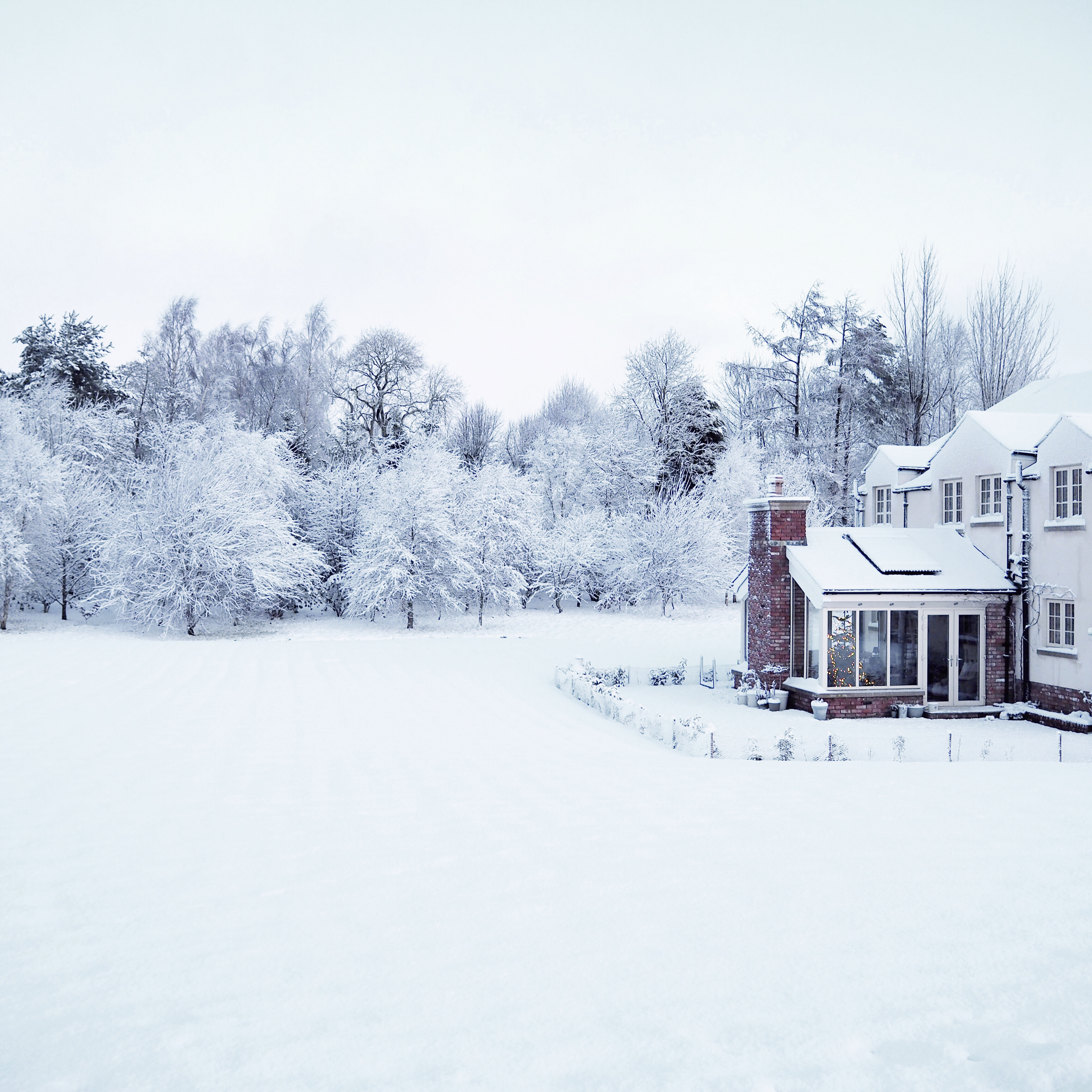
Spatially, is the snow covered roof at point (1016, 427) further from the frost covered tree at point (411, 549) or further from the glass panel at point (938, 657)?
the frost covered tree at point (411, 549)

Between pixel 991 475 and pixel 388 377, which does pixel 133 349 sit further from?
pixel 991 475

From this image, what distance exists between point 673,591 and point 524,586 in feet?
20.5

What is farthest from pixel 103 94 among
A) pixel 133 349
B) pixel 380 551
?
pixel 133 349

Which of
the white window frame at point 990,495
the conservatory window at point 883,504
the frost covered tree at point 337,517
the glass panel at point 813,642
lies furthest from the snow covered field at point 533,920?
the frost covered tree at point 337,517

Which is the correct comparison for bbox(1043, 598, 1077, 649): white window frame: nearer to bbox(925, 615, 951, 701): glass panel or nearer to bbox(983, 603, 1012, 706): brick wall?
bbox(983, 603, 1012, 706): brick wall

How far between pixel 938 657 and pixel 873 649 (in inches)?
56.0

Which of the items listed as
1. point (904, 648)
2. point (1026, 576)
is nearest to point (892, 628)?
point (904, 648)

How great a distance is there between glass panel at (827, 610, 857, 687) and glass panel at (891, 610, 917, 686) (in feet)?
2.41

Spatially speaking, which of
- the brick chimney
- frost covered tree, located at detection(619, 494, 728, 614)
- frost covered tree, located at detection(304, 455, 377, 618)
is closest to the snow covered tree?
frost covered tree, located at detection(304, 455, 377, 618)

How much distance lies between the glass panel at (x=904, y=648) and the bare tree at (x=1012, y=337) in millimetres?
20167

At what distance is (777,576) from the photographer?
49.2 ft

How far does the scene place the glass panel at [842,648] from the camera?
550 inches

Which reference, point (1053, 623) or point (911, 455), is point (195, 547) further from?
point (1053, 623)

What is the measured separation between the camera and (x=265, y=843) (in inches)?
223
